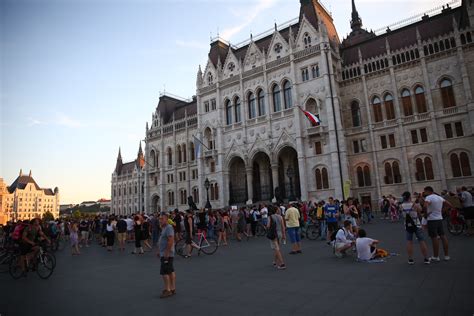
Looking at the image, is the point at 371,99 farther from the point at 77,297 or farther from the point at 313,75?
the point at 77,297

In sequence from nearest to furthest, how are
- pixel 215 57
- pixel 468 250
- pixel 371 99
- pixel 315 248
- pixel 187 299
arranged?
pixel 187 299 < pixel 468 250 < pixel 315 248 < pixel 371 99 < pixel 215 57

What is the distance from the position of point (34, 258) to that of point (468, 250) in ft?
47.9

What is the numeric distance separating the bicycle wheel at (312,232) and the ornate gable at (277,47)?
25.5 m

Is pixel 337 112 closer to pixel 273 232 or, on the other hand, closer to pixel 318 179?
pixel 318 179

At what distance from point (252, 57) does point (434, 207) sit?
35.3 meters

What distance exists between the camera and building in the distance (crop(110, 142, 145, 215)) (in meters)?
80.0

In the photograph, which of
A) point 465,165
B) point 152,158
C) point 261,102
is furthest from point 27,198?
point 465,165

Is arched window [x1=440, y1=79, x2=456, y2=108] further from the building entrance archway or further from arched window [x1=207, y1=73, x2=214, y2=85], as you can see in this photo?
arched window [x1=207, y1=73, x2=214, y2=85]

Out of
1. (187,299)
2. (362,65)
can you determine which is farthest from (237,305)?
(362,65)

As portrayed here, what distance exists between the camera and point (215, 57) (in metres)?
46.9

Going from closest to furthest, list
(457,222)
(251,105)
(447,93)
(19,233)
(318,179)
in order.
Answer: (19,233)
(457,222)
(447,93)
(318,179)
(251,105)

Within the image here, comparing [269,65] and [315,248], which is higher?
[269,65]

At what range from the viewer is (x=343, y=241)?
10.7 meters

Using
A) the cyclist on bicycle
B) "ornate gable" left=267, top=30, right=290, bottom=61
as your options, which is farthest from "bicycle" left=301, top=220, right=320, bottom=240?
"ornate gable" left=267, top=30, right=290, bottom=61
